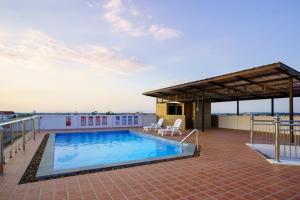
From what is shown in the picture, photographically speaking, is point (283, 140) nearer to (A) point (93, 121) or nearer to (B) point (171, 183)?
(B) point (171, 183)

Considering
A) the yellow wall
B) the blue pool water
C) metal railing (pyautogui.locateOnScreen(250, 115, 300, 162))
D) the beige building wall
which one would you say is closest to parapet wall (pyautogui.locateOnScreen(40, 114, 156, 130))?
the yellow wall

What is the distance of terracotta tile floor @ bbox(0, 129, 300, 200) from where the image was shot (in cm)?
280

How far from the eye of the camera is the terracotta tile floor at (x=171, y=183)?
2.80 meters

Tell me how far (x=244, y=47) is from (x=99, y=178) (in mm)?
13208

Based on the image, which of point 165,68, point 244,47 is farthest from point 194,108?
point 244,47

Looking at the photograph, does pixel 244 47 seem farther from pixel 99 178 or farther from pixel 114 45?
pixel 99 178

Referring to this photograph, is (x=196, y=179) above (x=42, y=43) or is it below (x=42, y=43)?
below

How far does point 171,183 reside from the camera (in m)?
3.31

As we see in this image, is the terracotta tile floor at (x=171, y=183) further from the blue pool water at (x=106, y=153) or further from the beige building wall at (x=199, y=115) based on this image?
the beige building wall at (x=199, y=115)

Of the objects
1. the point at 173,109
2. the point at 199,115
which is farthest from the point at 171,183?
the point at 173,109

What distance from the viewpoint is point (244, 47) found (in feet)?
43.0

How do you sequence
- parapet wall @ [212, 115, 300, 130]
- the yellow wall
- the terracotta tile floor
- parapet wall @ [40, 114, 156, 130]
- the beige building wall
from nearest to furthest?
the terracotta tile floor < parapet wall @ [40, 114, 156, 130] < parapet wall @ [212, 115, 300, 130] < the yellow wall < the beige building wall

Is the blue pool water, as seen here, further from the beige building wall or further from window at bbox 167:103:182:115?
window at bbox 167:103:182:115

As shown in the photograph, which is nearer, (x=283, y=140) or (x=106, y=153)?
(x=283, y=140)
